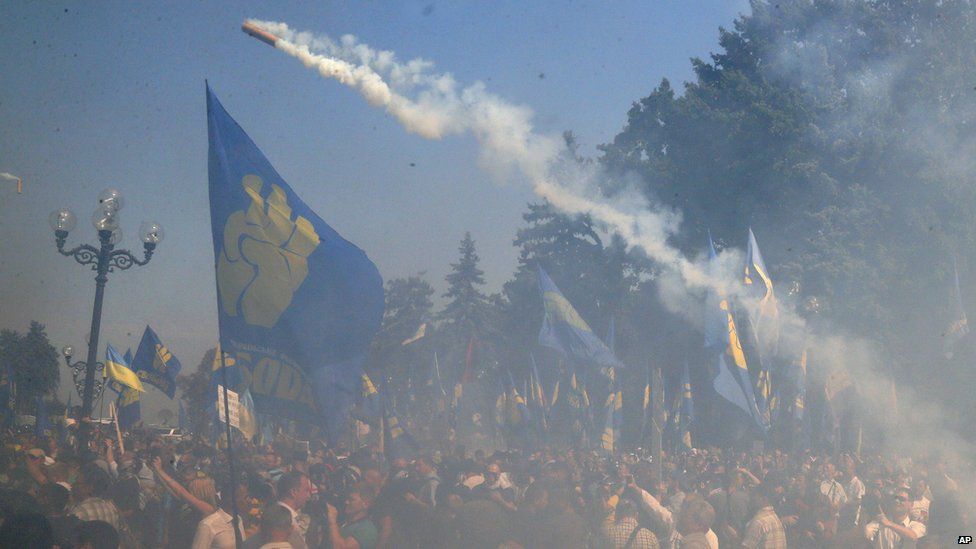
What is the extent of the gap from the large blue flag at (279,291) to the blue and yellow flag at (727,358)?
10.5m

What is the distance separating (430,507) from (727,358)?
9287mm

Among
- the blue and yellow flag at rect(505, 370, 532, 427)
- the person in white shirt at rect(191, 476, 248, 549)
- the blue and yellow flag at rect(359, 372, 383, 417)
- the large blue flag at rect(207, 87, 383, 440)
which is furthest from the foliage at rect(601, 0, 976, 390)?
the person in white shirt at rect(191, 476, 248, 549)

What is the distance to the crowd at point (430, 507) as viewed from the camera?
7.99 meters

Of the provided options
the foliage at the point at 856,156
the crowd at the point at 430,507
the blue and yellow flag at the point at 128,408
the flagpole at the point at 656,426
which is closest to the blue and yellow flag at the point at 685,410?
the flagpole at the point at 656,426

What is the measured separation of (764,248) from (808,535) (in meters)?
27.4

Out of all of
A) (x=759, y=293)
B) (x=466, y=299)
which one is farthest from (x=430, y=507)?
(x=466, y=299)

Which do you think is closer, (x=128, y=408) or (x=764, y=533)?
(x=764, y=533)

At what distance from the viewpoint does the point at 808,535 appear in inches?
489

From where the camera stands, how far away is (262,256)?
8383 mm

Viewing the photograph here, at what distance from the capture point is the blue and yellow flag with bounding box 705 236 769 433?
707 inches

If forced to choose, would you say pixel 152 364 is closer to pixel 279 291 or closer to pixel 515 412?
pixel 515 412

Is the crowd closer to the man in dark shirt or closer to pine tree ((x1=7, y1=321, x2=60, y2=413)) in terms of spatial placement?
the man in dark shirt

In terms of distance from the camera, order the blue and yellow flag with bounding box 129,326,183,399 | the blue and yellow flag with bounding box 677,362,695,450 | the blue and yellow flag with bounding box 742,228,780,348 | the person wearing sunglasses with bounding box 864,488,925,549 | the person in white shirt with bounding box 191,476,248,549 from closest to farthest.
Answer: the person in white shirt with bounding box 191,476,248,549 → the person wearing sunglasses with bounding box 864,488,925,549 → the blue and yellow flag with bounding box 742,228,780,348 → the blue and yellow flag with bounding box 129,326,183,399 → the blue and yellow flag with bounding box 677,362,695,450

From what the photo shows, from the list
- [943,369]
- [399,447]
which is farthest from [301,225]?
[943,369]
